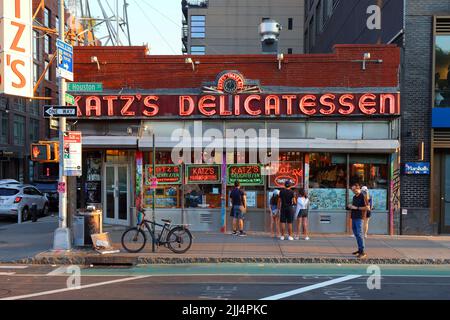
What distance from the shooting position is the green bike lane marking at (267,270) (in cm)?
960

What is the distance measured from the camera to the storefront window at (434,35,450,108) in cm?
1467

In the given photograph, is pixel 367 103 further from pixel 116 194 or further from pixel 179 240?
pixel 116 194

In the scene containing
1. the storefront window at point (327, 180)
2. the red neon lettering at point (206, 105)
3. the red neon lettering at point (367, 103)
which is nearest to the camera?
the red neon lettering at point (367, 103)

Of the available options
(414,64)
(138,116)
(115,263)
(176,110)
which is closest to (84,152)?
(138,116)

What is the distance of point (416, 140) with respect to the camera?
14.6 metres

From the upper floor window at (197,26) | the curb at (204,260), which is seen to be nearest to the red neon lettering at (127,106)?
the curb at (204,260)

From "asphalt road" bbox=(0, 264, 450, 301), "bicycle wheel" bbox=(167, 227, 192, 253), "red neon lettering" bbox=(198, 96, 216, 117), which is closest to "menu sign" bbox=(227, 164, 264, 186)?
"red neon lettering" bbox=(198, 96, 216, 117)

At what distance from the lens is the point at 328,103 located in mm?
14594

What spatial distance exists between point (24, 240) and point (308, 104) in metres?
9.65

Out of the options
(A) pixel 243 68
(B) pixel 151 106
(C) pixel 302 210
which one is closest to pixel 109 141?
(B) pixel 151 106

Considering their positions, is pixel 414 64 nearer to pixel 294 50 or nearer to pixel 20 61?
pixel 20 61

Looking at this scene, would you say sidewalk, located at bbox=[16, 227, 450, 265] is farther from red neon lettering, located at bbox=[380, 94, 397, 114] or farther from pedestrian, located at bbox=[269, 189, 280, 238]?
red neon lettering, located at bbox=[380, 94, 397, 114]

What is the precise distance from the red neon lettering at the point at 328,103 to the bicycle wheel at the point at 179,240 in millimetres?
6105

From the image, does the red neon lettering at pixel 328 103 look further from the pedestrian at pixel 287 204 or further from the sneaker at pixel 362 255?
the sneaker at pixel 362 255
